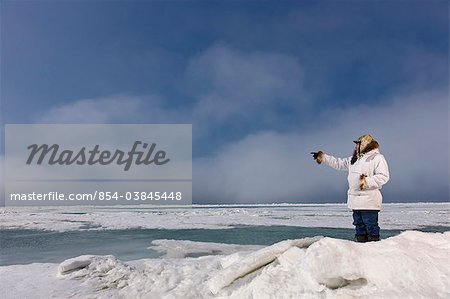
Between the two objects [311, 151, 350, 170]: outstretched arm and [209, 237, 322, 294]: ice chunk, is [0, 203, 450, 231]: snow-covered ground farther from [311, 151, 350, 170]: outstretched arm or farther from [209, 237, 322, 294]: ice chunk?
[209, 237, 322, 294]: ice chunk

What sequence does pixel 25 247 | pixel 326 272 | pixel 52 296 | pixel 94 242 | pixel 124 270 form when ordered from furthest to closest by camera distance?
1. pixel 94 242
2. pixel 25 247
3. pixel 124 270
4. pixel 52 296
5. pixel 326 272

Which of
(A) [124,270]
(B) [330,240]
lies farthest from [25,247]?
(B) [330,240]

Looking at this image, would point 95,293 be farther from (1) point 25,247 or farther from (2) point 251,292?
(1) point 25,247

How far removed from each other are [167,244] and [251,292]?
6191 mm

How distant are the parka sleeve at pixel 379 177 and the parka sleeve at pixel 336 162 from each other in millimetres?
544

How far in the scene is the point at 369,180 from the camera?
13.9ft

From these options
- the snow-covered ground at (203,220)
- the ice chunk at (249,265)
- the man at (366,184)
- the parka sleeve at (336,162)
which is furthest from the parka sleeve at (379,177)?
the snow-covered ground at (203,220)

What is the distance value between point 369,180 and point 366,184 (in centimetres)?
6

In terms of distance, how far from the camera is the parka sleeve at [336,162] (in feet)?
16.0

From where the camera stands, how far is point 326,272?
2.67 meters

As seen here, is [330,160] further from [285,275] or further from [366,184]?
[285,275]

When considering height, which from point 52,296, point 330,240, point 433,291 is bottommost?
point 52,296

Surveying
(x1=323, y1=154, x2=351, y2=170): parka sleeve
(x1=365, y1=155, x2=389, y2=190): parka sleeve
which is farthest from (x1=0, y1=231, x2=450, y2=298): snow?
(x1=323, y1=154, x2=351, y2=170): parka sleeve

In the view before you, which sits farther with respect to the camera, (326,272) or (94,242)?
(94,242)
